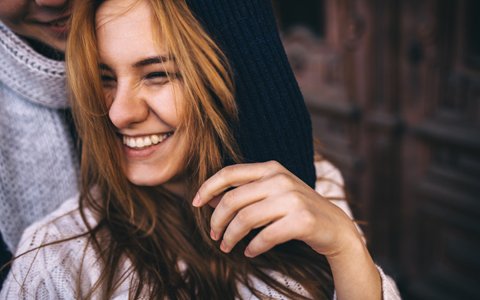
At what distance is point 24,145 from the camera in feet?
4.62

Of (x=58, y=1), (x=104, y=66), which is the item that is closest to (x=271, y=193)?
(x=104, y=66)

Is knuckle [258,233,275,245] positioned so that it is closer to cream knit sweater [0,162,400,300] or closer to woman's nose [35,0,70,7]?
cream knit sweater [0,162,400,300]

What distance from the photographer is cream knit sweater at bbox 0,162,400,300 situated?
1149 mm

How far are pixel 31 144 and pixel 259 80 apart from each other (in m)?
0.68

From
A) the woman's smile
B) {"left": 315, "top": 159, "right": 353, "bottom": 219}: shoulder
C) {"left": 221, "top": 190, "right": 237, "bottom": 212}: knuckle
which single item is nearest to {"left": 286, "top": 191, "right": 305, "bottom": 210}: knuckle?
{"left": 221, "top": 190, "right": 237, "bottom": 212}: knuckle

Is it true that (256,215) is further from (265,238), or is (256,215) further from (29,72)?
(29,72)

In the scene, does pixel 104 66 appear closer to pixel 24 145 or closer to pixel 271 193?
pixel 24 145

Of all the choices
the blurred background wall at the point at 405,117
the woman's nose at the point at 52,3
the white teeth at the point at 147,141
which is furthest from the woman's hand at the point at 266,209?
the blurred background wall at the point at 405,117

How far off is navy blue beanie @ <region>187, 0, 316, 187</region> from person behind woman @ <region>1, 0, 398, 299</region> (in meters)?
0.02

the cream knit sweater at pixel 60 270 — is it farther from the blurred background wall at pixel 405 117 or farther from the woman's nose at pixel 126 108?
the blurred background wall at pixel 405 117

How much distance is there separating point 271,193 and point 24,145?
78cm

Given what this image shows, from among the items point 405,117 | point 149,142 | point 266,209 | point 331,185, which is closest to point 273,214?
point 266,209

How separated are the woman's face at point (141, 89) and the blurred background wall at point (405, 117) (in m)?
1.25

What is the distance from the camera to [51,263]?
1.16 meters
